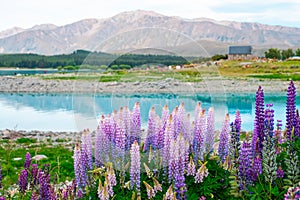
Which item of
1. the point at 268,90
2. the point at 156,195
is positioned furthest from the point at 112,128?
the point at 268,90

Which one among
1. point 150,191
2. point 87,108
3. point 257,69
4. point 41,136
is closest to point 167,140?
point 150,191

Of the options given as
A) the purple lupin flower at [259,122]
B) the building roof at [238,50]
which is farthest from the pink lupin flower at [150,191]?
the building roof at [238,50]

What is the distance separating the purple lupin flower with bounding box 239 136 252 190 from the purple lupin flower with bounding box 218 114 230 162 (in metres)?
0.90

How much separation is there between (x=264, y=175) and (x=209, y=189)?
624 millimetres

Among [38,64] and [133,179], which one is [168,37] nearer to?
[133,179]

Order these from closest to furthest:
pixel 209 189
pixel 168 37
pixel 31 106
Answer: pixel 209 189 → pixel 168 37 → pixel 31 106

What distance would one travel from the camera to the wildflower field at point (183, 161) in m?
4.16

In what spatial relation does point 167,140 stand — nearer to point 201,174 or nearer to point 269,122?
point 201,174

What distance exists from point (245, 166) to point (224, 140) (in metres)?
1.04

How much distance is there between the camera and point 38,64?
168 meters

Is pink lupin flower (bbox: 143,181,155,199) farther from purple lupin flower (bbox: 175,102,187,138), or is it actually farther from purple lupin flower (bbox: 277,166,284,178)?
purple lupin flower (bbox: 277,166,284,178)

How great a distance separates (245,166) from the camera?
4094 millimetres

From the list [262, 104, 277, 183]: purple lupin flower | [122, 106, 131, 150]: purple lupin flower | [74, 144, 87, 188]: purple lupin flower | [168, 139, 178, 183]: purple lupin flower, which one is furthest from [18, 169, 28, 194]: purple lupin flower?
[262, 104, 277, 183]: purple lupin flower

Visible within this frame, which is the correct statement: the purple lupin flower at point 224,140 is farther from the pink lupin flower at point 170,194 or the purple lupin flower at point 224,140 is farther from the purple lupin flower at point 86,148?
the purple lupin flower at point 86,148
